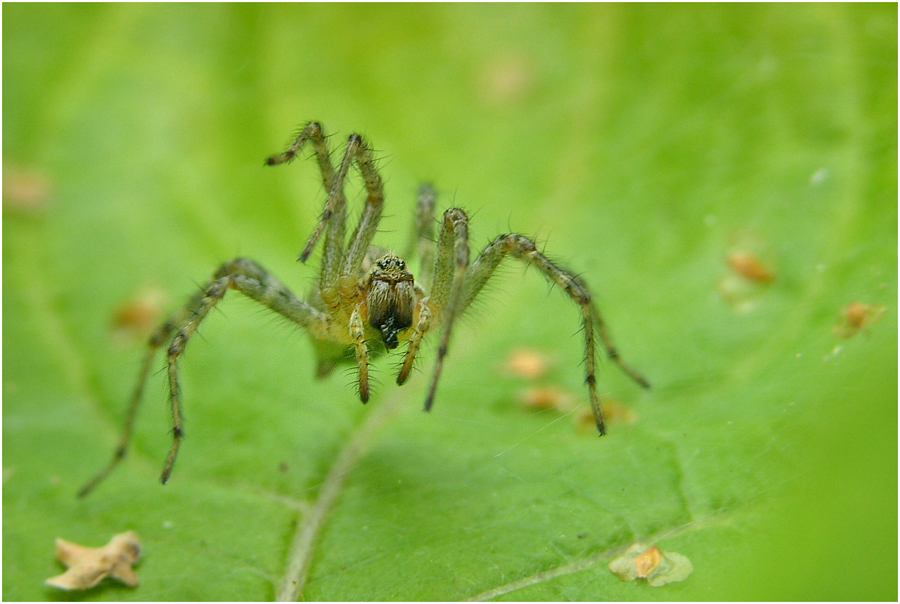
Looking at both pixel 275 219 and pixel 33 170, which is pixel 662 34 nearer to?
pixel 275 219

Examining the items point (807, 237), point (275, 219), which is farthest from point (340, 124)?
point (807, 237)

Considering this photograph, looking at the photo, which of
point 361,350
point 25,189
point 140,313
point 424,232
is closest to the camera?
point 361,350

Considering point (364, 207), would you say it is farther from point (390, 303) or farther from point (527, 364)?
point (527, 364)

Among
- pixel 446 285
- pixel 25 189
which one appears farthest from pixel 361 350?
pixel 25 189

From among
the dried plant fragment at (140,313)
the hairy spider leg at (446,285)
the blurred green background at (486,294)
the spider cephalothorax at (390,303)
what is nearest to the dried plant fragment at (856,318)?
the blurred green background at (486,294)

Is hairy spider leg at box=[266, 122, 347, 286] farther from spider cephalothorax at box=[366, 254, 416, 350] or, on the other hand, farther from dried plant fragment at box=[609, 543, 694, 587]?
dried plant fragment at box=[609, 543, 694, 587]

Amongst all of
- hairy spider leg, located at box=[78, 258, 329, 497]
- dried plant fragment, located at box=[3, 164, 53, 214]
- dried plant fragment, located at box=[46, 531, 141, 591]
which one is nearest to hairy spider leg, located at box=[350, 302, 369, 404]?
hairy spider leg, located at box=[78, 258, 329, 497]
